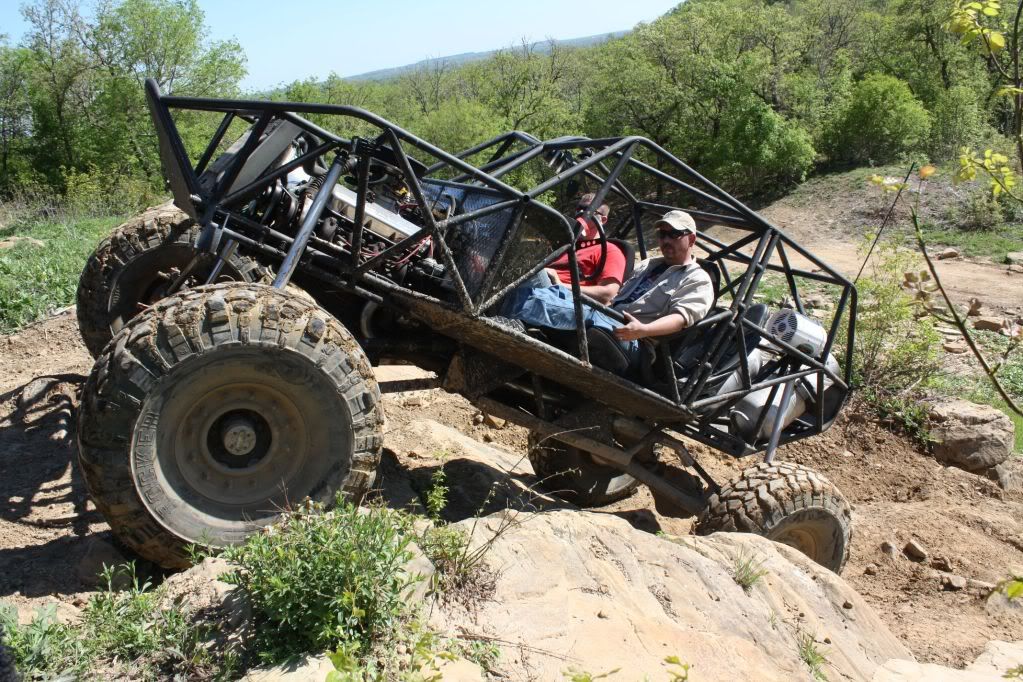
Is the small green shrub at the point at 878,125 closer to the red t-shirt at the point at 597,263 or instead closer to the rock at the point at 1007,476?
the rock at the point at 1007,476

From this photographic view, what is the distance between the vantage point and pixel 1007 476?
7.74 metres

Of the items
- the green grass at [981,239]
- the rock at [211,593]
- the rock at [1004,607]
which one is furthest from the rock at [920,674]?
the green grass at [981,239]

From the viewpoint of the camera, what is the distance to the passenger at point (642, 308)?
4.81 meters

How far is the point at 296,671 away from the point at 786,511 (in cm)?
331

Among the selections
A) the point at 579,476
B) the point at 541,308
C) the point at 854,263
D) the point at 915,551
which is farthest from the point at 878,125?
the point at 541,308

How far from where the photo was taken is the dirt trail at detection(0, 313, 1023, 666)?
4.29m

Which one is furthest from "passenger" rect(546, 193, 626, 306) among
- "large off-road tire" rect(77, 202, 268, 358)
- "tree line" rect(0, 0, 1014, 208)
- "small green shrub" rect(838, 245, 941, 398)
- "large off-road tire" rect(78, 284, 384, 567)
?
"tree line" rect(0, 0, 1014, 208)

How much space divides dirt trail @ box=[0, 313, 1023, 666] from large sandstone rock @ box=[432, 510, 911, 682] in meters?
1.03

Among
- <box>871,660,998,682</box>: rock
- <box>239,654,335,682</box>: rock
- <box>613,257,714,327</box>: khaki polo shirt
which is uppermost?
<box>613,257,714,327</box>: khaki polo shirt

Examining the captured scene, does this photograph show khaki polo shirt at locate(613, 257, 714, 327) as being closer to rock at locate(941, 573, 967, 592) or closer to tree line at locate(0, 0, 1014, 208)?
rock at locate(941, 573, 967, 592)

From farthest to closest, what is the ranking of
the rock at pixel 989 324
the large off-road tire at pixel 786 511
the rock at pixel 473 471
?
the rock at pixel 989 324, the rock at pixel 473 471, the large off-road tire at pixel 786 511

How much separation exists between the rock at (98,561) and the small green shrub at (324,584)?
1.08m

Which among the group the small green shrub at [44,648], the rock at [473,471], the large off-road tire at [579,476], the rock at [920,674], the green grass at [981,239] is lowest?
the green grass at [981,239]

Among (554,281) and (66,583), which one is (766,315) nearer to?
(554,281)
